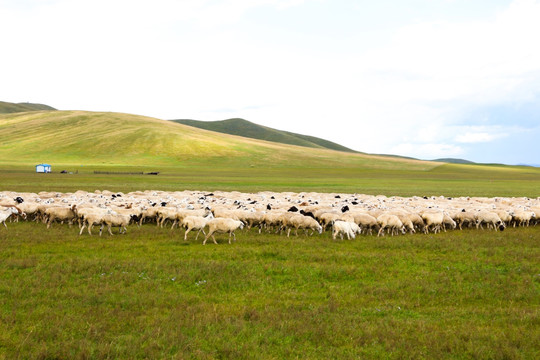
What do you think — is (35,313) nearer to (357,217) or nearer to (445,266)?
(445,266)

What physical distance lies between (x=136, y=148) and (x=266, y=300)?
440ft

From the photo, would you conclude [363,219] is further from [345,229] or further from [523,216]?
[523,216]

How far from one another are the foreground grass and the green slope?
111 meters

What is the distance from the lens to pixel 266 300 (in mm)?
9531

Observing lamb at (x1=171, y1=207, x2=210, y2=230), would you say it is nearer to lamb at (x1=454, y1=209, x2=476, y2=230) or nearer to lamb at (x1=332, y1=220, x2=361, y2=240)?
lamb at (x1=332, y1=220, x2=361, y2=240)

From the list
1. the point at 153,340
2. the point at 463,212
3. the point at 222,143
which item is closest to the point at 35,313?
the point at 153,340

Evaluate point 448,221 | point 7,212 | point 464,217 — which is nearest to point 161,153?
point 7,212

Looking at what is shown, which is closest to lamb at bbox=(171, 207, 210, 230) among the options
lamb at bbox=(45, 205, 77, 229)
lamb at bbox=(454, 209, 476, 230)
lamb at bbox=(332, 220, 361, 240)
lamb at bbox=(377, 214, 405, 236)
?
lamb at bbox=(45, 205, 77, 229)

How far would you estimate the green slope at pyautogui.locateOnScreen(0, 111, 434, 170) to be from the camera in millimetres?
126312

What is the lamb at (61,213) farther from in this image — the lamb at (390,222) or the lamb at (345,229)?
the lamb at (390,222)

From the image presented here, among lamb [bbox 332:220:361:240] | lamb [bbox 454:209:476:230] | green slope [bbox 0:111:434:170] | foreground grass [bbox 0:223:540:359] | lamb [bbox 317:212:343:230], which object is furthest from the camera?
green slope [bbox 0:111:434:170]

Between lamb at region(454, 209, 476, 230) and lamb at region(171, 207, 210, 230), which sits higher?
lamb at region(454, 209, 476, 230)

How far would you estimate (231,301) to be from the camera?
9.47 metres

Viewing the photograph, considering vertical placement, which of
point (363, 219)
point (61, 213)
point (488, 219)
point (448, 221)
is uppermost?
point (488, 219)
